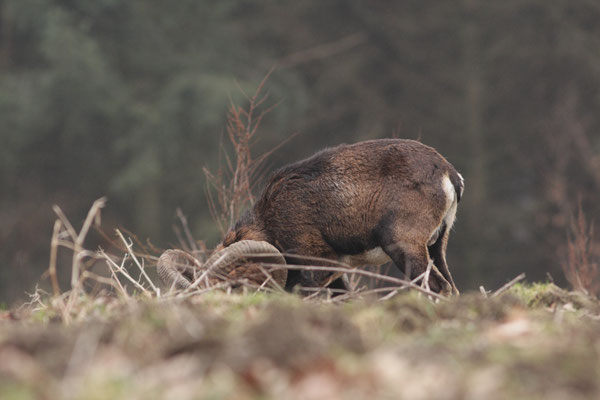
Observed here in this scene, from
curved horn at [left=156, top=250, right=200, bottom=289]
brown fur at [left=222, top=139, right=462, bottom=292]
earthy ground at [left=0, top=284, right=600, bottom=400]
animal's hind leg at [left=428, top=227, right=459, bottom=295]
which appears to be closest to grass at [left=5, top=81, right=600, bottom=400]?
earthy ground at [left=0, top=284, right=600, bottom=400]

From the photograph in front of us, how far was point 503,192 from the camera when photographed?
27359 millimetres

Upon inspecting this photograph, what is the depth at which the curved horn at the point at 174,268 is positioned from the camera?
258 inches

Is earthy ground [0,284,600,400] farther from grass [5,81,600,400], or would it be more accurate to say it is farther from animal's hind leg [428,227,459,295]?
animal's hind leg [428,227,459,295]

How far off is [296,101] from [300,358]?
24.3 meters

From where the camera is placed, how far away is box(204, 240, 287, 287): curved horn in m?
6.64

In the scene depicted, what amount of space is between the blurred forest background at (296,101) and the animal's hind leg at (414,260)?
1764 cm

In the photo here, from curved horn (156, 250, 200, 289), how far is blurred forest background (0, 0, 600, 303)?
17.0 metres

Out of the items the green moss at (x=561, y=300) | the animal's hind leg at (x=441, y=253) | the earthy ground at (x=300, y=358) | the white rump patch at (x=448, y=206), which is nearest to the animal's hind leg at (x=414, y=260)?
the white rump patch at (x=448, y=206)

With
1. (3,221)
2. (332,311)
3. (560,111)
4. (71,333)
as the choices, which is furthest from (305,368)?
(3,221)

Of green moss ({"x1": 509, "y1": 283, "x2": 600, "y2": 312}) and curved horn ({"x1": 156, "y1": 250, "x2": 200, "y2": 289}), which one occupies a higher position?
green moss ({"x1": 509, "y1": 283, "x2": 600, "y2": 312})

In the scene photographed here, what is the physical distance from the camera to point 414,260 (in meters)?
6.77

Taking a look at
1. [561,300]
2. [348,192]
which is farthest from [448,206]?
[561,300]

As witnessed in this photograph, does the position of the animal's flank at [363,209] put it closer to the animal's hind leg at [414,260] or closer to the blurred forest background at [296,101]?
the animal's hind leg at [414,260]

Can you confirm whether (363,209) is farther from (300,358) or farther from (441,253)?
(300,358)
